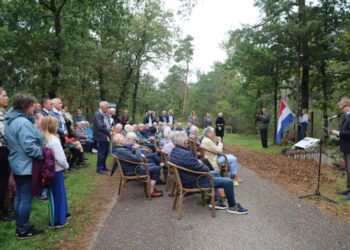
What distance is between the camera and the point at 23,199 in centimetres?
383

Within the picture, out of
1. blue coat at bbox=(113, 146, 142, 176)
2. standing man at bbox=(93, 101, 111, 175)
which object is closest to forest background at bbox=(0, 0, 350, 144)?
standing man at bbox=(93, 101, 111, 175)

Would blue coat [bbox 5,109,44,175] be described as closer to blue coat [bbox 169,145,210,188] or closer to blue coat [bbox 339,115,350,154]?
blue coat [bbox 169,145,210,188]

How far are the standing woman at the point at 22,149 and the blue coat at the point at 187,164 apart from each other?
1.99 m

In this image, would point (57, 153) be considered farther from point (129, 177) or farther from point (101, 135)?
point (101, 135)

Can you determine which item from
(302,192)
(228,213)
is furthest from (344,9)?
(228,213)

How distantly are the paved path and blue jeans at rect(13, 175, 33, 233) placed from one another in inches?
37.6

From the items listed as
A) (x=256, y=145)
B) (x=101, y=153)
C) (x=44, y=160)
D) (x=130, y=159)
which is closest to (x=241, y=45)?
(x=256, y=145)

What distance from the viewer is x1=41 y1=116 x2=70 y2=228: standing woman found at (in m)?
4.16

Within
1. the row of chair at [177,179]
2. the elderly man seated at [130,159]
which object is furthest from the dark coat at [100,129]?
the elderly man seated at [130,159]

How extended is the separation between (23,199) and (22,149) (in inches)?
25.2

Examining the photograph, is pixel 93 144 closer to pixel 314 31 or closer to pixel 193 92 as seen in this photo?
pixel 314 31

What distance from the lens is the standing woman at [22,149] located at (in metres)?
3.72

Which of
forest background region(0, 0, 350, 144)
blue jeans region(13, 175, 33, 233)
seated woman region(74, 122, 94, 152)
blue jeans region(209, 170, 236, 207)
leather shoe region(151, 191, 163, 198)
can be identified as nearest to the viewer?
blue jeans region(13, 175, 33, 233)

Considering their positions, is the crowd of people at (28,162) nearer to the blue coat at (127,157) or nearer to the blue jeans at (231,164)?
the blue coat at (127,157)
